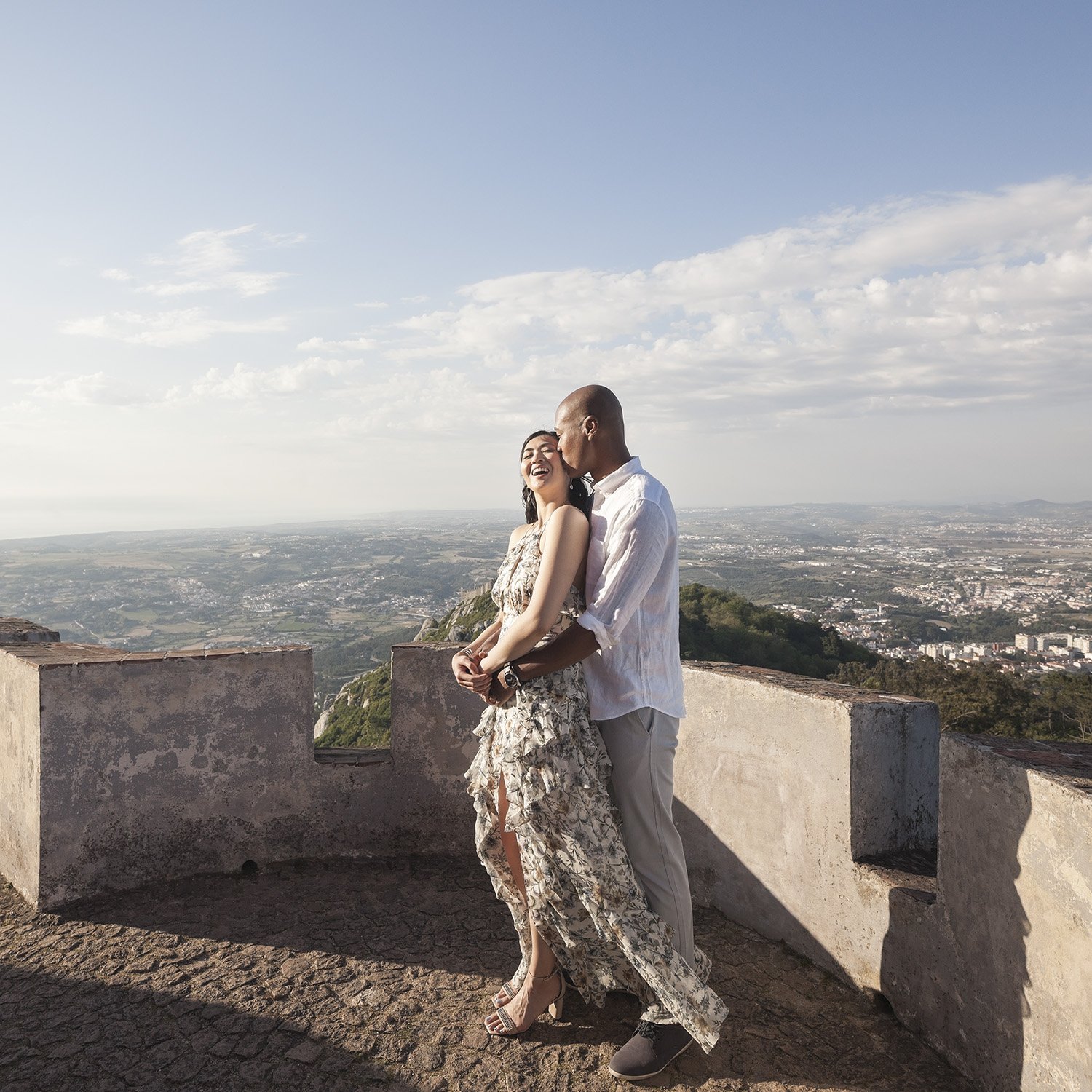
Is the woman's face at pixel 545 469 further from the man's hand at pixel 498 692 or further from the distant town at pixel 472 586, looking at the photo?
the distant town at pixel 472 586

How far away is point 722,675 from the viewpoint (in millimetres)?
3320

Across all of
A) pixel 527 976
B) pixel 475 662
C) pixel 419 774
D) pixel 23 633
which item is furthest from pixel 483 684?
pixel 23 633

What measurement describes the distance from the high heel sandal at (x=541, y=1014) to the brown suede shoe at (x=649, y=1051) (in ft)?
0.95

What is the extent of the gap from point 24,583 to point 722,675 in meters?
51.5

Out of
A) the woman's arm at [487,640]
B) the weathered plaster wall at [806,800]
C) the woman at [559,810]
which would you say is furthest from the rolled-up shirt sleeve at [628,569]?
the weathered plaster wall at [806,800]

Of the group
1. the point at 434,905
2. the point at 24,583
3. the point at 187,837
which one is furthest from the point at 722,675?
the point at 24,583

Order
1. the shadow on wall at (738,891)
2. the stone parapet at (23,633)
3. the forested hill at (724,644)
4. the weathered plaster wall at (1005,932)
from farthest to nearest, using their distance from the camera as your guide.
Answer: the forested hill at (724,644)
the stone parapet at (23,633)
the shadow on wall at (738,891)
the weathered plaster wall at (1005,932)

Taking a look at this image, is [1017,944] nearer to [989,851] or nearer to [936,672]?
[989,851]

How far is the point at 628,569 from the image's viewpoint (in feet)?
7.45

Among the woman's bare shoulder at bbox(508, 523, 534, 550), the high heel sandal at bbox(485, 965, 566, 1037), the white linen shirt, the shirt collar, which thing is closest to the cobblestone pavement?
the high heel sandal at bbox(485, 965, 566, 1037)

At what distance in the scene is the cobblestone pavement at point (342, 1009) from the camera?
2.33 meters

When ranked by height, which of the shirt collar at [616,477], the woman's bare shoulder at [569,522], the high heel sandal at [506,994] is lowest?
the high heel sandal at [506,994]

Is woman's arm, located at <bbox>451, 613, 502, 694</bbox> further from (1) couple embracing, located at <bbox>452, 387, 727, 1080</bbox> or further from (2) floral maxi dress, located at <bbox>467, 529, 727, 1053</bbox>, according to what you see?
(2) floral maxi dress, located at <bbox>467, 529, 727, 1053</bbox>

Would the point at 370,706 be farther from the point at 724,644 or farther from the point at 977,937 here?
the point at 977,937
